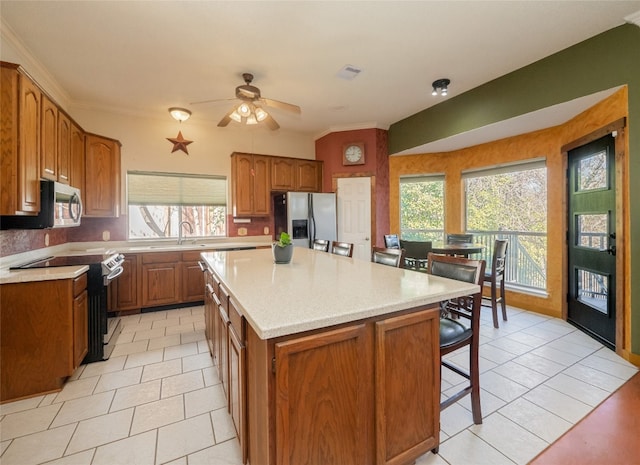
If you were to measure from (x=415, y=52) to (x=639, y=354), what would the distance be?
11.0 feet

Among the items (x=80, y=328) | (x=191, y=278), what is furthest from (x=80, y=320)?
(x=191, y=278)

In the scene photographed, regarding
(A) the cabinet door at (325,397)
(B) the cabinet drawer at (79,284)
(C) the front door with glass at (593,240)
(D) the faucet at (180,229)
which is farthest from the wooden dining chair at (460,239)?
(B) the cabinet drawer at (79,284)

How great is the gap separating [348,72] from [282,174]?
2.22 meters

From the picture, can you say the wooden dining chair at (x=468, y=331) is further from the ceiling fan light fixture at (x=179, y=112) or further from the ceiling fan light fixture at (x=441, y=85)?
the ceiling fan light fixture at (x=179, y=112)

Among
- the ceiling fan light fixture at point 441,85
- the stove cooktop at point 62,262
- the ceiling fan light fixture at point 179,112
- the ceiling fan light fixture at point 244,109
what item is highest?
the ceiling fan light fixture at point 441,85

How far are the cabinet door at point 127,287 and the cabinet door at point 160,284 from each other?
10 cm

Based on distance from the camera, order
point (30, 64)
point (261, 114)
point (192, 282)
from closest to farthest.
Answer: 1. point (30, 64)
2. point (261, 114)
3. point (192, 282)

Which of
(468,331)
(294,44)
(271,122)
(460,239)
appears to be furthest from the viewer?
(460,239)

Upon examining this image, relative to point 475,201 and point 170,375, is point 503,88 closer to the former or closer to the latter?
point 475,201

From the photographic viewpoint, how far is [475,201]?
4.65m

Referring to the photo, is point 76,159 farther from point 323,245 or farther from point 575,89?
point 575,89

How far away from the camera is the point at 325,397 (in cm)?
113

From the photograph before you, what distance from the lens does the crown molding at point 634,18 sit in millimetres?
2267

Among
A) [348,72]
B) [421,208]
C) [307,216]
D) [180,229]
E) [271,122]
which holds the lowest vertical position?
[180,229]
